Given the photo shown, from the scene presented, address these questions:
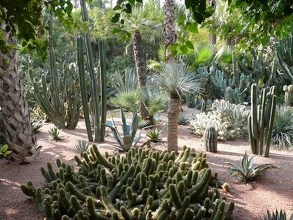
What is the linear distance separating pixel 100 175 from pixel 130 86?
6181 millimetres

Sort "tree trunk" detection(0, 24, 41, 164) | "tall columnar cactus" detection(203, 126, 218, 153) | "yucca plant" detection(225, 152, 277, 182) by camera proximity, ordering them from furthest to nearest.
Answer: "tall columnar cactus" detection(203, 126, 218, 153) → "tree trunk" detection(0, 24, 41, 164) → "yucca plant" detection(225, 152, 277, 182)

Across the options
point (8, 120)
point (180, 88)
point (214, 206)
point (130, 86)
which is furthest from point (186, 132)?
point (214, 206)

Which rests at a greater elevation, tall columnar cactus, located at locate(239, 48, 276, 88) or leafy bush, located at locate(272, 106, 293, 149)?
tall columnar cactus, located at locate(239, 48, 276, 88)

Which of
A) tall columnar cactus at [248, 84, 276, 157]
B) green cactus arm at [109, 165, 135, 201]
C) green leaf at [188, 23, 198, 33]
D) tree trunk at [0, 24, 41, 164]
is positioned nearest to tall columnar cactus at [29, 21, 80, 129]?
tree trunk at [0, 24, 41, 164]

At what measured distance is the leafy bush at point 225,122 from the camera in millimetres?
7324

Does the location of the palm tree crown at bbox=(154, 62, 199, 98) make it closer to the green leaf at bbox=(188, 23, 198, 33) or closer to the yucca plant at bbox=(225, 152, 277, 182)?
the yucca plant at bbox=(225, 152, 277, 182)

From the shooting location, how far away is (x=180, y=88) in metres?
5.28

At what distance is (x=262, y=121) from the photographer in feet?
18.1

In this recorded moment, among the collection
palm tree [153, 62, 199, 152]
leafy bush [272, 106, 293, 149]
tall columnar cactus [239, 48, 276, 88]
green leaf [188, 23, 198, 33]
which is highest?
tall columnar cactus [239, 48, 276, 88]

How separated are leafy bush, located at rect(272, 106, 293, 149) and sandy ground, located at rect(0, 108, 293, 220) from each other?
45cm

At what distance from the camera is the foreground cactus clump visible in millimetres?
2746

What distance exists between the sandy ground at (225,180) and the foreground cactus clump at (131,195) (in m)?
0.28

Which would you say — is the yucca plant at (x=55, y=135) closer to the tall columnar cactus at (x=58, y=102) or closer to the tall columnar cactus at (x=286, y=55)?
the tall columnar cactus at (x=58, y=102)

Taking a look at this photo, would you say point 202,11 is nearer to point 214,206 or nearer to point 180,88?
point 214,206
